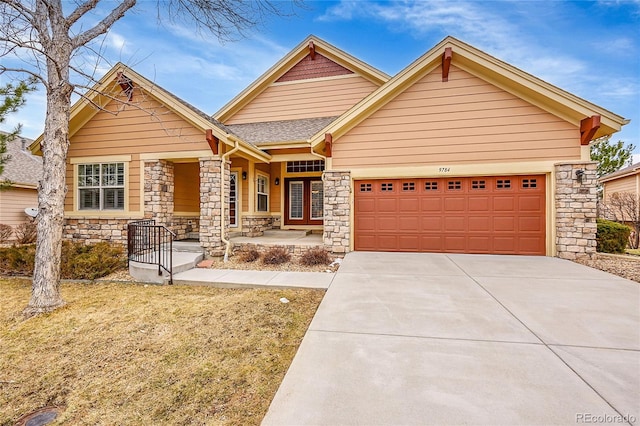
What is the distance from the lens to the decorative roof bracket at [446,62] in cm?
742

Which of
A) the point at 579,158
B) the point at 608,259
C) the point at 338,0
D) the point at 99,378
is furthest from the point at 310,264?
the point at 338,0

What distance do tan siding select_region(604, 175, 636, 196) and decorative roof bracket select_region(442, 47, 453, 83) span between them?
56.6ft

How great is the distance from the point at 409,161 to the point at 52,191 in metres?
8.13

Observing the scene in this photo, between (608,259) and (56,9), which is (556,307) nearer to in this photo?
(608,259)

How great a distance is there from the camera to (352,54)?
11.5m

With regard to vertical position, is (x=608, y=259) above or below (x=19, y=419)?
above

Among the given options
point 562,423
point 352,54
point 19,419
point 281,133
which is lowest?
point 19,419

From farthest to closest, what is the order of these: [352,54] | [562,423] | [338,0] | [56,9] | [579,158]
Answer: [352,54] < [338,0] < [579,158] < [56,9] < [562,423]

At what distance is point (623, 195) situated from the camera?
46.1 feet

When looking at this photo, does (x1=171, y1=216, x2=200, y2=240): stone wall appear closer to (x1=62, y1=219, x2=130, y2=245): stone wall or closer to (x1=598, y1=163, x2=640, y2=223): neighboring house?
(x1=62, y1=219, x2=130, y2=245): stone wall

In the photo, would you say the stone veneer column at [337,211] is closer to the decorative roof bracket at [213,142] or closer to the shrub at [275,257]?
the shrub at [275,257]

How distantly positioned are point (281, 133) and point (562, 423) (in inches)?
401

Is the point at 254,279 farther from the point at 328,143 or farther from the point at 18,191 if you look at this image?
the point at 18,191

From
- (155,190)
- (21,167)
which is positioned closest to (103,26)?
(155,190)
